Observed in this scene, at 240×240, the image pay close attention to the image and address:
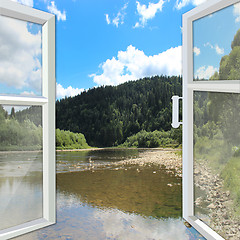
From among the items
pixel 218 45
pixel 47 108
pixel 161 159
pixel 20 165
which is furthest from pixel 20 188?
pixel 161 159

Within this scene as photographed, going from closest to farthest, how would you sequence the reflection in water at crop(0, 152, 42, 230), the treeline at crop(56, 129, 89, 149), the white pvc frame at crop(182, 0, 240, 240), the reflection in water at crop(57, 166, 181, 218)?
the reflection in water at crop(0, 152, 42, 230) < the white pvc frame at crop(182, 0, 240, 240) < the reflection in water at crop(57, 166, 181, 218) < the treeline at crop(56, 129, 89, 149)

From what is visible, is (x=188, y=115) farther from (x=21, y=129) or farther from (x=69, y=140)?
(x=69, y=140)

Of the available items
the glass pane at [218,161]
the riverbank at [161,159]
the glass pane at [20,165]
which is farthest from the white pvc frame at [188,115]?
the riverbank at [161,159]

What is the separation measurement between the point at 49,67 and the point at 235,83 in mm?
1400

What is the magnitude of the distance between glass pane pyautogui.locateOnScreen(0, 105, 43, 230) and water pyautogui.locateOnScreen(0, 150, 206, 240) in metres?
0.33

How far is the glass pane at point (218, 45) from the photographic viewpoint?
1.53 metres

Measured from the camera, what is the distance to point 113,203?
430 centimetres

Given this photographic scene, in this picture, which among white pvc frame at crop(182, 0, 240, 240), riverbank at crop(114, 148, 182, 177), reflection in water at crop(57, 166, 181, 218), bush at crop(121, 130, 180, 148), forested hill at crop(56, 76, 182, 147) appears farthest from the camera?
forested hill at crop(56, 76, 182, 147)

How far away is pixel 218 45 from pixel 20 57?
1.64 meters

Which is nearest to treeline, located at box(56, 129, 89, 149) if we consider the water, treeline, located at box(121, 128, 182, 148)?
the water

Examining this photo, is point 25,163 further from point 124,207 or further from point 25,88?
point 124,207

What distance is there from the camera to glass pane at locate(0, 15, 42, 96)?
1742 millimetres

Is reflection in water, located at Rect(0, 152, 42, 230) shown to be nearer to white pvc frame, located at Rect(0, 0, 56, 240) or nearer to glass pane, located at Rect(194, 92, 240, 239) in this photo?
white pvc frame, located at Rect(0, 0, 56, 240)

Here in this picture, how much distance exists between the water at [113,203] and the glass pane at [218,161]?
0.85 m
